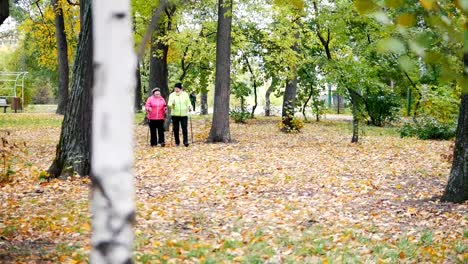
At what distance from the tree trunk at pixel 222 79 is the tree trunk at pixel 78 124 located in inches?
270

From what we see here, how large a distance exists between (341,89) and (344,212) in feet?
29.9

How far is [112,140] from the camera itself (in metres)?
1.20

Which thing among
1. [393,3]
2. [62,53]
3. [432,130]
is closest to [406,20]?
[393,3]

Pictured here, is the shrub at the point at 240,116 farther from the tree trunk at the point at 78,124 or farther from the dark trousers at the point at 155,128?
the tree trunk at the point at 78,124

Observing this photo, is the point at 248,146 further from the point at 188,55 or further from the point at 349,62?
the point at 188,55

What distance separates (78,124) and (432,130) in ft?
46.3

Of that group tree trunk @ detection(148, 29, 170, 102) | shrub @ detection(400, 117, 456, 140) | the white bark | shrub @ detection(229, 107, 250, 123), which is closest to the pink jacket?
tree trunk @ detection(148, 29, 170, 102)

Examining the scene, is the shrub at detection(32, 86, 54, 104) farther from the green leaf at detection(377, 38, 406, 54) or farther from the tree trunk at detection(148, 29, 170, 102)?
the green leaf at detection(377, 38, 406, 54)

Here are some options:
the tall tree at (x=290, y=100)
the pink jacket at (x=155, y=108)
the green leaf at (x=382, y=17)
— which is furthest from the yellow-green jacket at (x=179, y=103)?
the green leaf at (x=382, y=17)

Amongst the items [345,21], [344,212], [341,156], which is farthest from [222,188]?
[345,21]

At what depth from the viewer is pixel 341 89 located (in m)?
16.7

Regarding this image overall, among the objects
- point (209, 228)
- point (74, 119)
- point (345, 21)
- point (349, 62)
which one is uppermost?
point (345, 21)

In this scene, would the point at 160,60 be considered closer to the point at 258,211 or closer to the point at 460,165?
the point at 258,211

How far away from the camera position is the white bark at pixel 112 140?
120 cm
